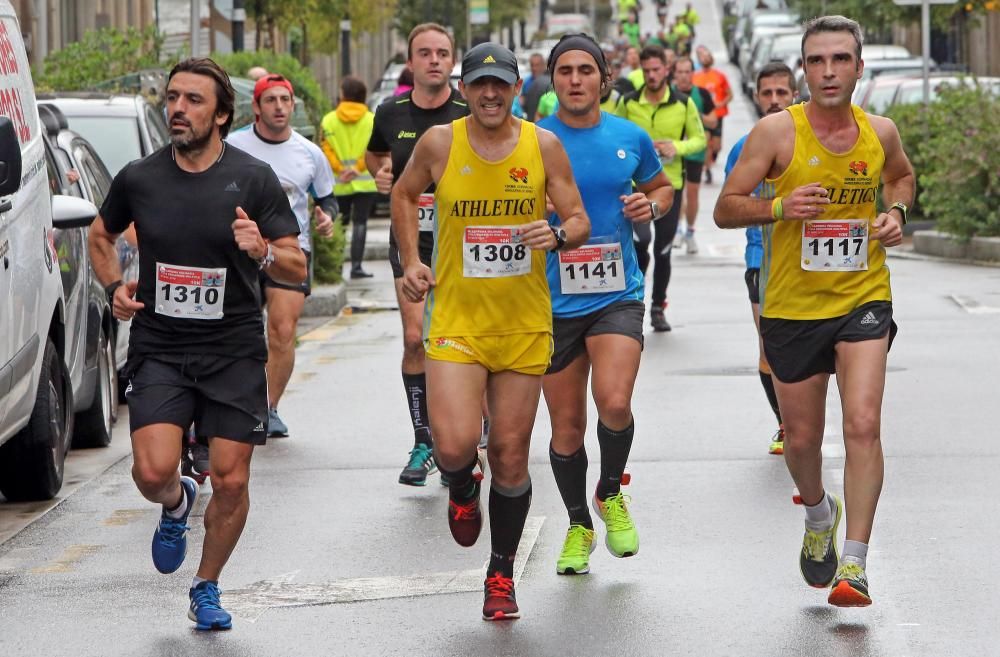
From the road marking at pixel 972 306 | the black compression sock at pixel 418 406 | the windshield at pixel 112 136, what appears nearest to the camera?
the black compression sock at pixel 418 406

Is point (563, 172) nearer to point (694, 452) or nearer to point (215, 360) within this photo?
point (215, 360)

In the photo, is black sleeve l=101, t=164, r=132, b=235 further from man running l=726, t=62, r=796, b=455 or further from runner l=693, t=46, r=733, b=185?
runner l=693, t=46, r=733, b=185

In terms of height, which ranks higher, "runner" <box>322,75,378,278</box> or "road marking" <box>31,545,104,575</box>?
"runner" <box>322,75,378,278</box>

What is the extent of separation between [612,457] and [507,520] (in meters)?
0.95

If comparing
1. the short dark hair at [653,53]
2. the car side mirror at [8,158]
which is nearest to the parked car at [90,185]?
the car side mirror at [8,158]

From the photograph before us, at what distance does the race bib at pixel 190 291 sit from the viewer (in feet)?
22.9

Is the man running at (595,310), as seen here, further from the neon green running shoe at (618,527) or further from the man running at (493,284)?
the man running at (493,284)

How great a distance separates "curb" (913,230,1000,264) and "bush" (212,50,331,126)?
800 cm

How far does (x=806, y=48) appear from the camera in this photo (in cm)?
717

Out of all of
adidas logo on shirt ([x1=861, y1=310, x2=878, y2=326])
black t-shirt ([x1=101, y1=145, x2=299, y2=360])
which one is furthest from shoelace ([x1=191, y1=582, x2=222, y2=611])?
adidas logo on shirt ([x1=861, y1=310, x2=878, y2=326])

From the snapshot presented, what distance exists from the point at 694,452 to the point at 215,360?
4.00 m

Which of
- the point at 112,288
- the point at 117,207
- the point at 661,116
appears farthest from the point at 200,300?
the point at 661,116

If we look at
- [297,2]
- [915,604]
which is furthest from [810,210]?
[297,2]

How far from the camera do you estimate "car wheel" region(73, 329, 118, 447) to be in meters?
Answer: 11.3
